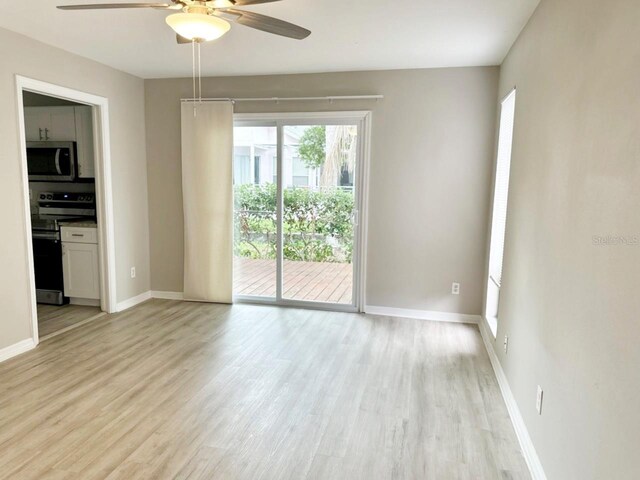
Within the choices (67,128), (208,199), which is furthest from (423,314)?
(67,128)

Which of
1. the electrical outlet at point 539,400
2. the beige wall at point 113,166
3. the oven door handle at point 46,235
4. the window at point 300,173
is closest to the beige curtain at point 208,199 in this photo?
the beige wall at point 113,166

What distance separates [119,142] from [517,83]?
12.8 ft

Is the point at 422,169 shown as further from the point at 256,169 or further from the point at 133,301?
the point at 133,301

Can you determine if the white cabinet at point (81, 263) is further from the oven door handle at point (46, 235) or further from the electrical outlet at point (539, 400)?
the electrical outlet at point (539, 400)

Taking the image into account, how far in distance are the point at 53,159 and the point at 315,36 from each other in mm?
3241

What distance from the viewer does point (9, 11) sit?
113 inches

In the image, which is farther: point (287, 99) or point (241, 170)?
point (241, 170)

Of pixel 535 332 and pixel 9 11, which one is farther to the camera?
pixel 9 11

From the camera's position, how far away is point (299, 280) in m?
4.89

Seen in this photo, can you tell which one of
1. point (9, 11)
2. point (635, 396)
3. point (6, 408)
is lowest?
point (6, 408)

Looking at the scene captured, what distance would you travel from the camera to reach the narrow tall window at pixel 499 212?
11.7 feet

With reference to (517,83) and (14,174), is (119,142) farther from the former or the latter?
(517,83)

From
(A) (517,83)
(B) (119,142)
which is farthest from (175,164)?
(A) (517,83)

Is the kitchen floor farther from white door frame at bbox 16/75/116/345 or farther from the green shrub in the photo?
the green shrub
